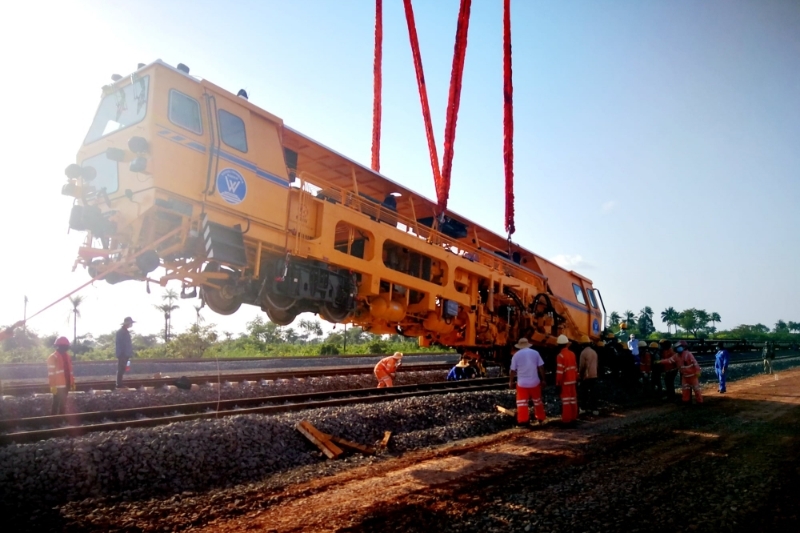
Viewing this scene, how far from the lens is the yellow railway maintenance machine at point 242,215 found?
5.56 metres

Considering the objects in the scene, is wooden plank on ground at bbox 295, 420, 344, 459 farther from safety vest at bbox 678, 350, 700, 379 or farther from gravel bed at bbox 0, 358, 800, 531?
safety vest at bbox 678, 350, 700, 379

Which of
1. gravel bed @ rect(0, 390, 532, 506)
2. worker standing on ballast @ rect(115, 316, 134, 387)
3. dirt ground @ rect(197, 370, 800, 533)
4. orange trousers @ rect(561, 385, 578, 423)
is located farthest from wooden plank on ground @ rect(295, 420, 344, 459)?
worker standing on ballast @ rect(115, 316, 134, 387)

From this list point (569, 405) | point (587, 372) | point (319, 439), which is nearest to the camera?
point (319, 439)

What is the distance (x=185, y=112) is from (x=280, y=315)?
3.14 m

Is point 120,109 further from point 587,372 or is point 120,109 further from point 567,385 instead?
point 587,372

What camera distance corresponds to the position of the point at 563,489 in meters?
4.51

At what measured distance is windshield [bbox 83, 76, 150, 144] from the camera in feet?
18.7

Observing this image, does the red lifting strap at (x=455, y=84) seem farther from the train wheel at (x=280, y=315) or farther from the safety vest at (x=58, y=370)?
the safety vest at (x=58, y=370)

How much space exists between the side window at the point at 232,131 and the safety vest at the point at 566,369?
252 inches

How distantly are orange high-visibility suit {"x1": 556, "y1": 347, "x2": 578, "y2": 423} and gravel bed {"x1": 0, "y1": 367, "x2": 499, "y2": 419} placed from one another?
517 centimetres

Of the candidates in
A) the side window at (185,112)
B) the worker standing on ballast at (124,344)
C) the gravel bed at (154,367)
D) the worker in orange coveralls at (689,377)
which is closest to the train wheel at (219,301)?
the side window at (185,112)

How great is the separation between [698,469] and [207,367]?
1539cm

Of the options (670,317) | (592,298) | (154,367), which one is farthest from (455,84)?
(670,317)

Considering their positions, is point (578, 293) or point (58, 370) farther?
point (578, 293)
